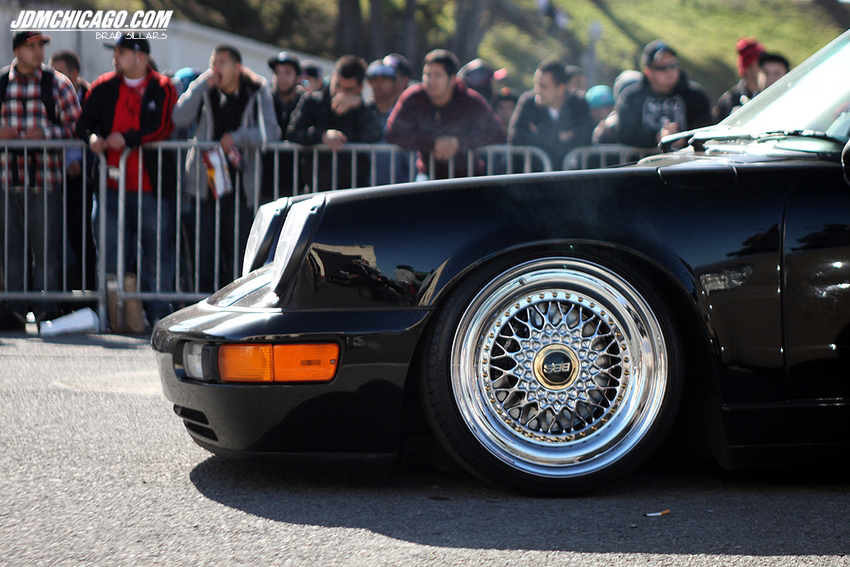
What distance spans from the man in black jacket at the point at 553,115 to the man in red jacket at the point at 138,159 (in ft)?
8.37

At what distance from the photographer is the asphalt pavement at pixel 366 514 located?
8.14 feet

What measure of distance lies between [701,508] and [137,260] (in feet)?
17.3

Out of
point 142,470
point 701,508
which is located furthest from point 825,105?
point 142,470

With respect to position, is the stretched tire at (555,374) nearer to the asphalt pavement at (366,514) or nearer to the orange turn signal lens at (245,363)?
the asphalt pavement at (366,514)

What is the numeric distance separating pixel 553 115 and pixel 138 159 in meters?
3.17

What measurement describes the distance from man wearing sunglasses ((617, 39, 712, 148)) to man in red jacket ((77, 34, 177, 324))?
3.35m

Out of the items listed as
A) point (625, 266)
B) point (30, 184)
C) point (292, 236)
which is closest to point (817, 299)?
point (625, 266)

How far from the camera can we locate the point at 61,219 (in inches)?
291

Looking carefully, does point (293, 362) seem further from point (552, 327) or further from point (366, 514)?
point (552, 327)

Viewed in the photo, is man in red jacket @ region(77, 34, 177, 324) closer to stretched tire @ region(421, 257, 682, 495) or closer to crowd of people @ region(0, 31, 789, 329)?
crowd of people @ region(0, 31, 789, 329)

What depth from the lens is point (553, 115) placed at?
8.06m

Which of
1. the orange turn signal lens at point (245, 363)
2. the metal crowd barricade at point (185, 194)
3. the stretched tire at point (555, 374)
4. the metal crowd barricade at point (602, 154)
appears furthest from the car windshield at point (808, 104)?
the metal crowd barricade at point (185, 194)

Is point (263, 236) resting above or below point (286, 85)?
below

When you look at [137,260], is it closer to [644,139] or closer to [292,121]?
[292,121]
